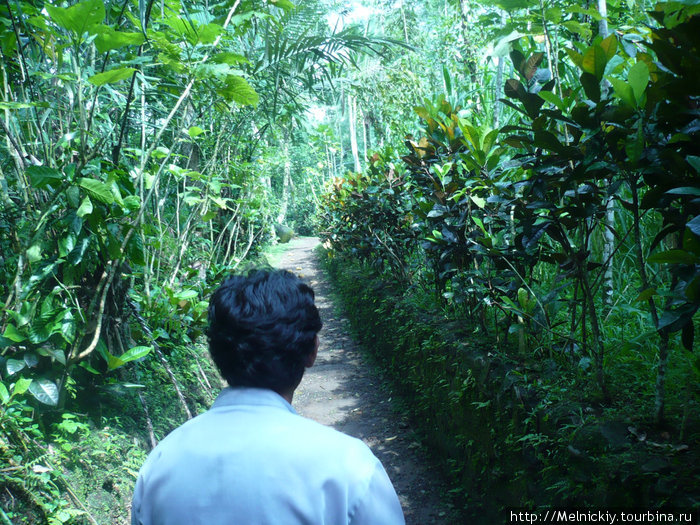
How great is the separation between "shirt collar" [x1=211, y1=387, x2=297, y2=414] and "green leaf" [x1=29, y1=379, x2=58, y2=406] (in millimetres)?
1513

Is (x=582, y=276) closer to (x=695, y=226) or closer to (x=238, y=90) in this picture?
(x=695, y=226)

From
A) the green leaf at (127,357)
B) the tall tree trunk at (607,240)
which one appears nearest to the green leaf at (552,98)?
the tall tree trunk at (607,240)

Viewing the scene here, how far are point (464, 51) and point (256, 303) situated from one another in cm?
658

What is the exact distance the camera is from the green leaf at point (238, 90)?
3.10 meters

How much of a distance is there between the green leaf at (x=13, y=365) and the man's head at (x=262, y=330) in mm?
1504

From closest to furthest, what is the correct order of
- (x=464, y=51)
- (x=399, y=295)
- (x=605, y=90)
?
(x=605, y=90), (x=399, y=295), (x=464, y=51)

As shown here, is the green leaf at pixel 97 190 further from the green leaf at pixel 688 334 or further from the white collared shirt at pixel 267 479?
the green leaf at pixel 688 334

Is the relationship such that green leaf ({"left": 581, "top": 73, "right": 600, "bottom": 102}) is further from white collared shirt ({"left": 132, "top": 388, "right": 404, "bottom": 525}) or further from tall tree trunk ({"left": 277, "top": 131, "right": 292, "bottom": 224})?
tall tree trunk ({"left": 277, "top": 131, "right": 292, "bottom": 224})

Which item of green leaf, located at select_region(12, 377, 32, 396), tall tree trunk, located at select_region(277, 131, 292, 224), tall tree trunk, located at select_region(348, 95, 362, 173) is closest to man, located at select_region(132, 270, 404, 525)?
green leaf, located at select_region(12, 377, 32, 396)

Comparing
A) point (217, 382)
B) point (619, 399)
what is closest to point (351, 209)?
point (217, 382)

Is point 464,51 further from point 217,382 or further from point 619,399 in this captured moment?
point 619,399

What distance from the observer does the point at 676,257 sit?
4.66 ft

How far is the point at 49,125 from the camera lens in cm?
289

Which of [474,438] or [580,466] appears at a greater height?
[580,466]
